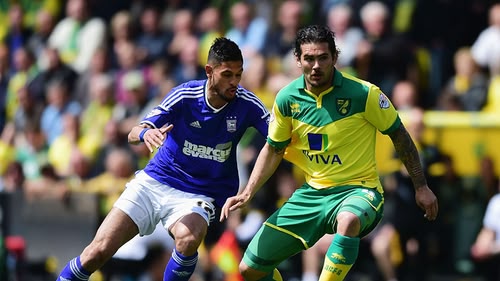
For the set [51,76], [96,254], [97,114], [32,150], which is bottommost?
[32,150]

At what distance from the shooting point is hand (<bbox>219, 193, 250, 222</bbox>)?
966cm

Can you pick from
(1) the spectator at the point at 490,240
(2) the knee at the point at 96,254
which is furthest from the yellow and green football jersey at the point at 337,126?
(1) the spectator at the point at 490,240

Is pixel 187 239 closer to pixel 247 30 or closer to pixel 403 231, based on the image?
pixel 403 231

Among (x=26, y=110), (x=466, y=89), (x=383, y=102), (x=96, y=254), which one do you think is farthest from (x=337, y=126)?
Result: (x=26, y=110)

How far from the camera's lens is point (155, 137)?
9.62 meters

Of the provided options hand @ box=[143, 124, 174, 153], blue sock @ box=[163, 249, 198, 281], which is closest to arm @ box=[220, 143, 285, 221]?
blue sock @ box=[163, 249, 198, 281]

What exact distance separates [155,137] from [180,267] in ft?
3.92

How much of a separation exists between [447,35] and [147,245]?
5084 millimetres

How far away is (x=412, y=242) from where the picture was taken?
1336 centimetres

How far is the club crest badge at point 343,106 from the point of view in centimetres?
963

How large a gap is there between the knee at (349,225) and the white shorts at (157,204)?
1.33 m

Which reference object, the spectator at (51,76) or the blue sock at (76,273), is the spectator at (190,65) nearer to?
the spectator at (51,76)

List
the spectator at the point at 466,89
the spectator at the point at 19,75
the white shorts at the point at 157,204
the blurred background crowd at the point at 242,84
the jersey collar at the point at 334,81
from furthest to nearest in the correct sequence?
the spectator at the point at 19,75
the spectator at the point at 466,89
the blurred background crowd at the point at 242,84
the white shorts at the point at 157,204
the jersey collar at the point at 334,81

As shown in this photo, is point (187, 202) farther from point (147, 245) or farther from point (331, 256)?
point (147, 245)
